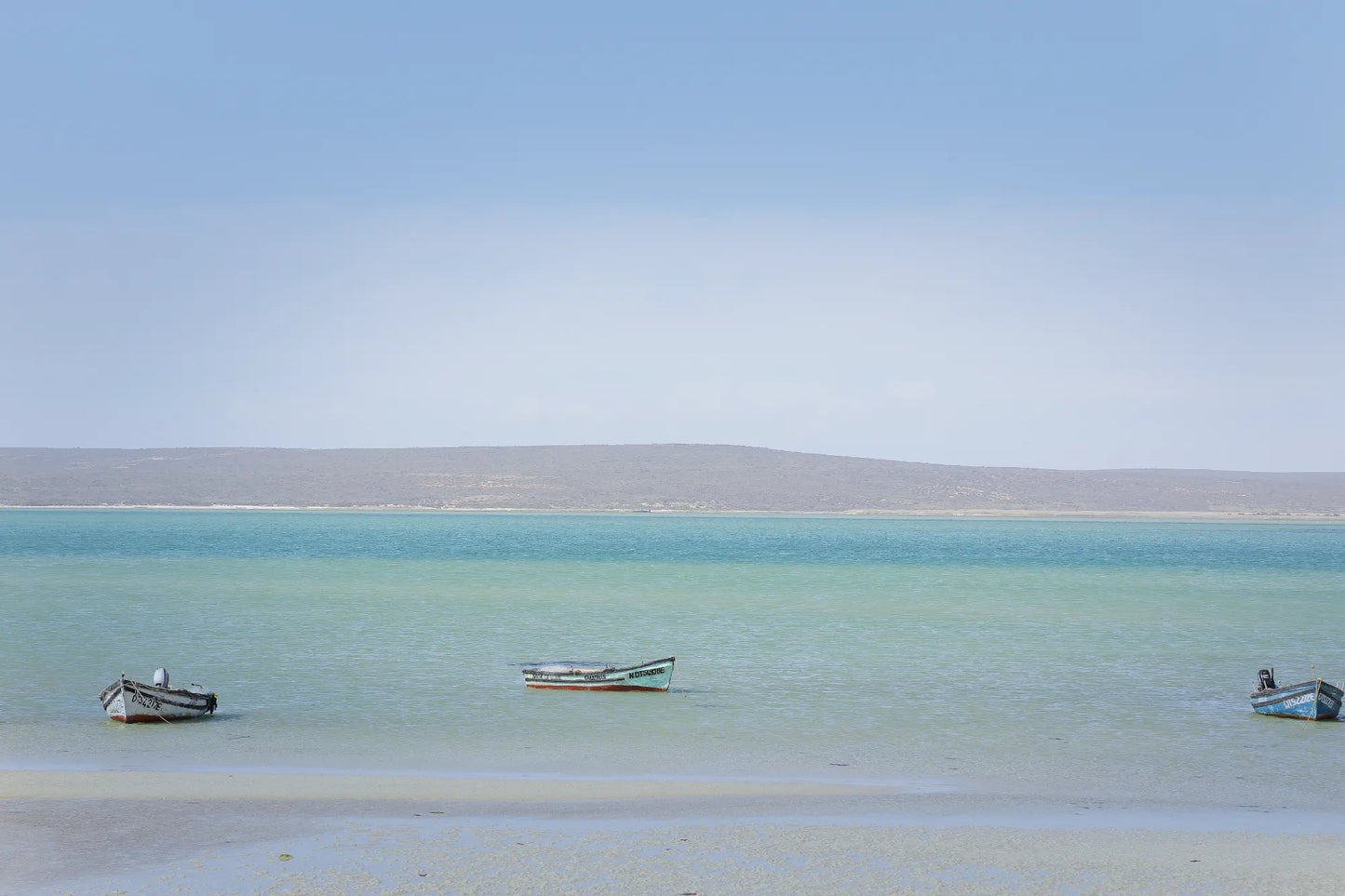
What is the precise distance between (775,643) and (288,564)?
152 ft

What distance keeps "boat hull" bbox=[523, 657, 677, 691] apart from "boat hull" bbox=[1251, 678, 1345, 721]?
10902mm

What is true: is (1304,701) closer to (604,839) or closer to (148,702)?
(604,839)

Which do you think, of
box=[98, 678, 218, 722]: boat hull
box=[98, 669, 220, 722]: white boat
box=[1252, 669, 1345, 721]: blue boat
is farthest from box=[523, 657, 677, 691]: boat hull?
box=[1252, 669, 1345, 721]: blue boat

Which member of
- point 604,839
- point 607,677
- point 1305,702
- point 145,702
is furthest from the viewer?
point 607,677

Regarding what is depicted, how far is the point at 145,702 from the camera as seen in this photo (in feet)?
66.8

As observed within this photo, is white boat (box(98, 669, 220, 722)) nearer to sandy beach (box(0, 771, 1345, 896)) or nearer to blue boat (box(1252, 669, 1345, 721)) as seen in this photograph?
sandy beach (box(0, 771, 1345, 896))

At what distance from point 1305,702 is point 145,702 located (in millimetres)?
19360

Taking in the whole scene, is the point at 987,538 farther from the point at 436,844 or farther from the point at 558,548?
the point at 436,844

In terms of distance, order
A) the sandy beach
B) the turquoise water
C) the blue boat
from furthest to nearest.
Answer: the blue boat
the turquoise water
the sandy beach

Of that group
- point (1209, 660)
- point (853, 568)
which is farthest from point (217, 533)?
point (1209, 660)

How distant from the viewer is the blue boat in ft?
71.5

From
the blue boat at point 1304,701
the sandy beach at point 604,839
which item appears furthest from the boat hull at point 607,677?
the blue boat at point 1304,701

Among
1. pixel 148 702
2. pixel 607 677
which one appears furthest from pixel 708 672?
pixel 148 702

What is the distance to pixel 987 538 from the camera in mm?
133250
